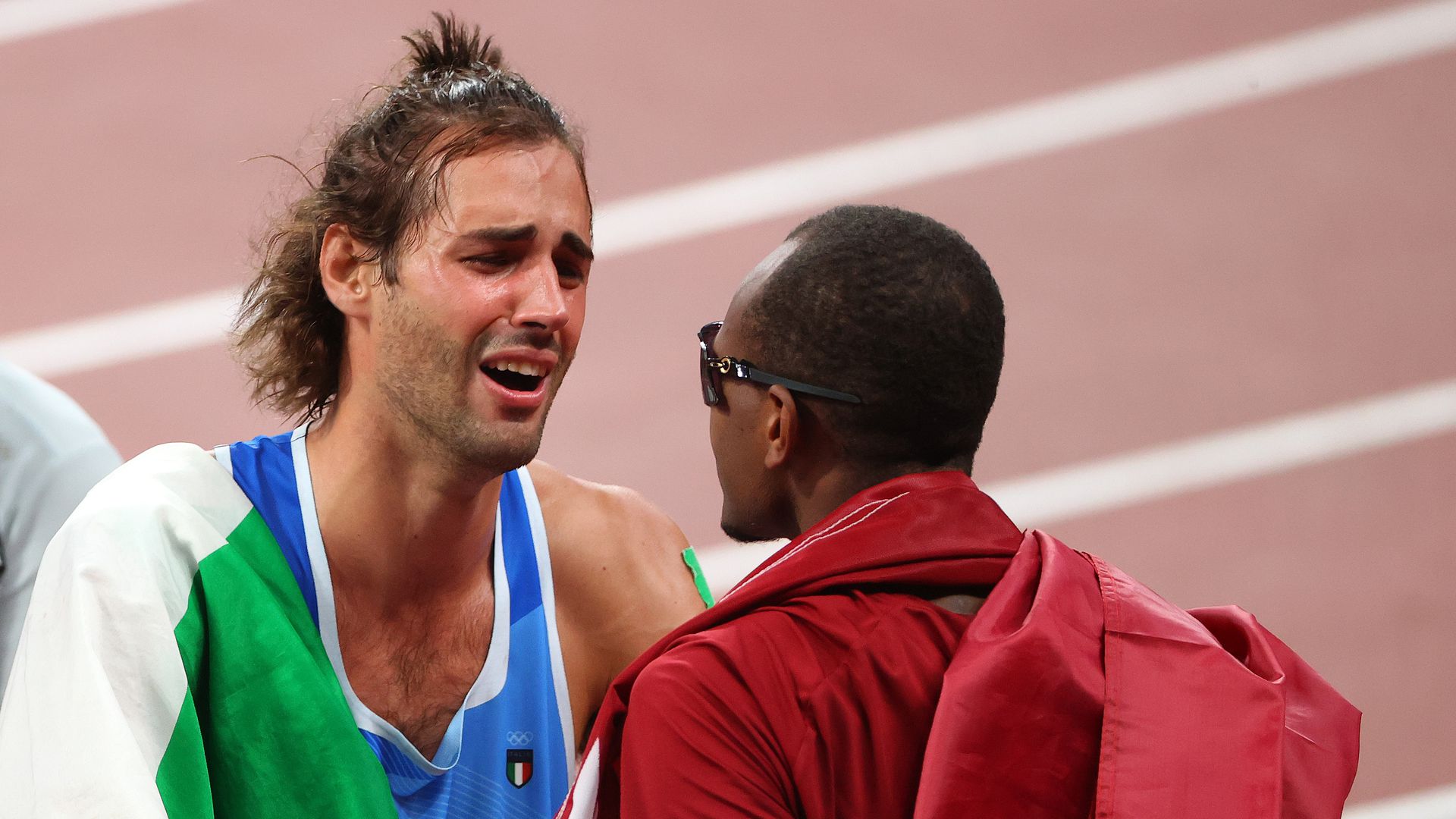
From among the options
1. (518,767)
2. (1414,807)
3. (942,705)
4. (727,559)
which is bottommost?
(1414,807)

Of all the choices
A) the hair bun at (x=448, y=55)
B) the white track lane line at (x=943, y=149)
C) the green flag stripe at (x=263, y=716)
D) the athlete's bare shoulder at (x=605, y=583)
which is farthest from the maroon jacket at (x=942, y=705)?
the white track lane line at (x=943, y=149)

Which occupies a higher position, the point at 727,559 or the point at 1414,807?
the point at 727,559

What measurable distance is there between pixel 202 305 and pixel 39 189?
60 centimetres

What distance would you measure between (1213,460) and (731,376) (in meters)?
2.90

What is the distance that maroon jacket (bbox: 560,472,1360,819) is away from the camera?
139 centimetres

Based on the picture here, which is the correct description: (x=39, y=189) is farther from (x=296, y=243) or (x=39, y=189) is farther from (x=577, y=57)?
(x=296, y=243)

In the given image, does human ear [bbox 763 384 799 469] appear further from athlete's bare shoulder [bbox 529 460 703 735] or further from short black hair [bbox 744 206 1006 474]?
athlete's bare shoulder [bbox 529 460 703 735]

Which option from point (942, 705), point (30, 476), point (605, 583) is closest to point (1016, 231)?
point (605, 583)

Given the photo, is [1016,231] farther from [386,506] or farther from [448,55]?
[386,506]

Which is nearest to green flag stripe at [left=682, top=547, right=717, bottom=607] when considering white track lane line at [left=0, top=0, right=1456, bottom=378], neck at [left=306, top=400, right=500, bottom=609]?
neck at [left=306, top=400, right=500, bottom=609]

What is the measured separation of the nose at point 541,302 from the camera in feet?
6.30

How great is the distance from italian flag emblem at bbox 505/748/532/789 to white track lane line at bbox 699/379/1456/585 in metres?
2.12

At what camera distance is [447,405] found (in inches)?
76.9

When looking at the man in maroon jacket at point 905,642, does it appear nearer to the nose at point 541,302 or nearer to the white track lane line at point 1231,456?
the nose at point 541,302
